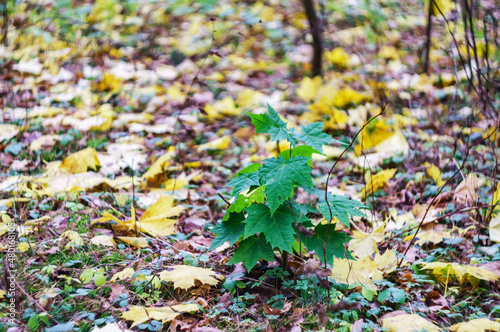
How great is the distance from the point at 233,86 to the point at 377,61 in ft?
6.93

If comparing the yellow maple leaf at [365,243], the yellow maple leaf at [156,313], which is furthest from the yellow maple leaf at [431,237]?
the yellow maple leaf at [156,313]

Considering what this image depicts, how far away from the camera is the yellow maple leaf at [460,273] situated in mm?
1789

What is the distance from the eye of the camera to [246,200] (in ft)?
5.67

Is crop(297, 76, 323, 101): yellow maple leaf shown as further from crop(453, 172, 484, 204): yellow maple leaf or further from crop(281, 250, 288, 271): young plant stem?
crop(281, 250, 288, 271): young plant stem

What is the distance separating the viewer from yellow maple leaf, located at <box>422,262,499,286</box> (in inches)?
70.4

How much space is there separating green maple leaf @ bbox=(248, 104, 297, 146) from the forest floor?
351 millimetres

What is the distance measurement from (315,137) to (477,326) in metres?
0.97

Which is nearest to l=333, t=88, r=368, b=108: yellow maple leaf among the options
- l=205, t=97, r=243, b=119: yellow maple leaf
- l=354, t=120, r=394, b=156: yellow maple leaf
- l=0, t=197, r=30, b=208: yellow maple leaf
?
l=354, t=120, r=394, b=156: yellow maple leaf

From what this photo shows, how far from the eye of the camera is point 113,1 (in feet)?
21.1

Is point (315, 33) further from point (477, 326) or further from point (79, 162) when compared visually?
point (477, 326)

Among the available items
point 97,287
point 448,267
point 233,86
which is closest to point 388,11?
point 233,86

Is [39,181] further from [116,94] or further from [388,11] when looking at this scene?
[388,11]

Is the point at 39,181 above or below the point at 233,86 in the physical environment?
above

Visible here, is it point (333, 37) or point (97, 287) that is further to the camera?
point (333, 37)
